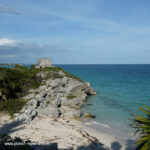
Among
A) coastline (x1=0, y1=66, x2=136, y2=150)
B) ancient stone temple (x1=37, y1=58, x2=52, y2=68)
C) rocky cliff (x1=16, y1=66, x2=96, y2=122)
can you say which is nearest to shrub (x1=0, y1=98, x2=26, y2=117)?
coastline (x1=0, y1=66, x2=136, y2=150)

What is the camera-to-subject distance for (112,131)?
67.5 feet

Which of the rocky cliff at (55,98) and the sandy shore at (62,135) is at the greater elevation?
the rocky cliff at (55,98)

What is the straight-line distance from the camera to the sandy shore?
15.6 m

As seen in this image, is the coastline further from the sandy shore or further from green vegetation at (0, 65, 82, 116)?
green vegetation at (0, 65, 82, 116)

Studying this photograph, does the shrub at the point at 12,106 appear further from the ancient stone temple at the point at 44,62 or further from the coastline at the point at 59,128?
the ancient stone temple at the point at 44,62

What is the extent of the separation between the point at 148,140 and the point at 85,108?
84.1ft

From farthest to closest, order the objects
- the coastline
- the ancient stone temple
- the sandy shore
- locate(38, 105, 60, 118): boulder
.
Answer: the ancient stone temple → locate(38, 105, 60, 118): boulder → the coastline → the sandy shore

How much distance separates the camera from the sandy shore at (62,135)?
51.2 ft

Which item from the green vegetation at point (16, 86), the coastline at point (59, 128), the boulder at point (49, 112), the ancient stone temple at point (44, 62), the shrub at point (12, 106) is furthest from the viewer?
the ancient stone temple at point (44, 62)

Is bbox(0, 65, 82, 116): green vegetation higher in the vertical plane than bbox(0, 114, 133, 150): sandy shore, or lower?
higher

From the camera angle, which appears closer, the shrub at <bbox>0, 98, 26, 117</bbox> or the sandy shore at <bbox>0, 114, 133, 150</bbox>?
the sandy shore at <bbox>0, 114, 133, 150</bbox>

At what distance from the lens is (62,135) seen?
1739 centimetres

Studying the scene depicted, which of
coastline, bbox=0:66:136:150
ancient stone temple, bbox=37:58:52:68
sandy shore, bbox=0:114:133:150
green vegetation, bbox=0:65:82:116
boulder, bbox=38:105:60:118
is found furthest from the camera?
ancient stone temple, bbox=37:58:52:68

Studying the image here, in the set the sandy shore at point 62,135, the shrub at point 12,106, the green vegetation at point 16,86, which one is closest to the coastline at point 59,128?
the sandy shore at point 62,135
